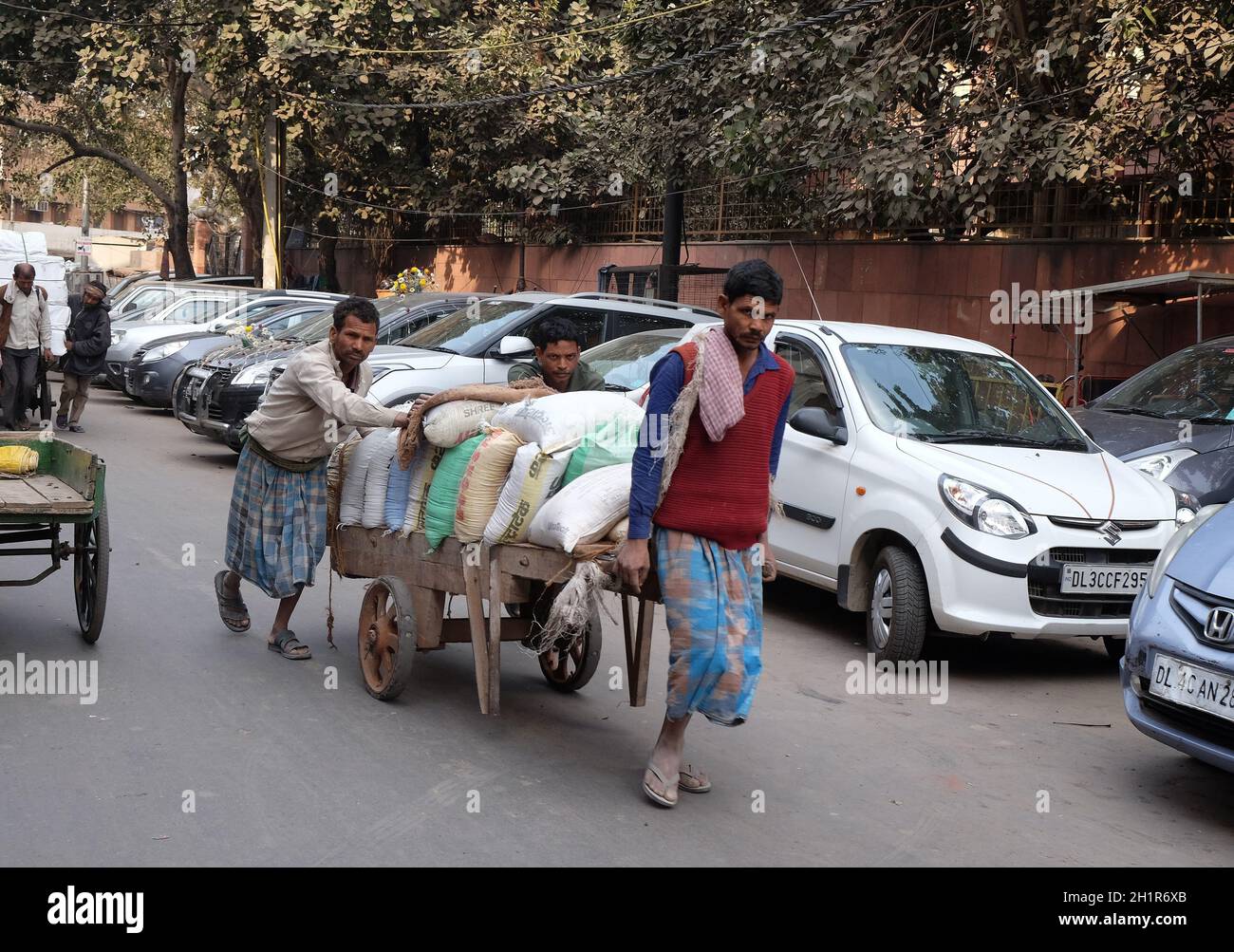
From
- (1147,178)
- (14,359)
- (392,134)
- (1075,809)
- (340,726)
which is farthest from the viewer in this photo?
(392,134)

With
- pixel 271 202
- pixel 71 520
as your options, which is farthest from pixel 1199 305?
pixel 271 202

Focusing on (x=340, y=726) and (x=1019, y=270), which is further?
(x=1019, y=270)

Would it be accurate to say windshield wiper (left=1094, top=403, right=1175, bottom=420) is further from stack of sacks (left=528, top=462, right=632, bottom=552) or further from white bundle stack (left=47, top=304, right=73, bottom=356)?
white bundle stack (left=47, top=304, right=73, bottom=356)

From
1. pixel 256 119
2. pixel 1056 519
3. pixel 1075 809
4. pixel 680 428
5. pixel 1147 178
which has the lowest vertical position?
pixel 1075 809

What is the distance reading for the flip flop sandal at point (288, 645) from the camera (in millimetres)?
6309

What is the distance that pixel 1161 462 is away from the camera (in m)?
8.36

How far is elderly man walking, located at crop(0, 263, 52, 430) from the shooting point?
13047 millimetres

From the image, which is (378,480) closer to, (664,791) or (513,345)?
(664,791)

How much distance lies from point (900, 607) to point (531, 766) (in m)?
2.48

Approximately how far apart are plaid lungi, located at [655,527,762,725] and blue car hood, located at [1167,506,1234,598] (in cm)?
173

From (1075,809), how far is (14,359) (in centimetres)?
1144
